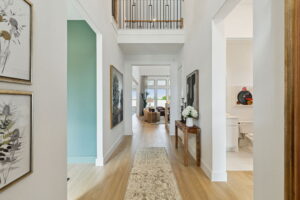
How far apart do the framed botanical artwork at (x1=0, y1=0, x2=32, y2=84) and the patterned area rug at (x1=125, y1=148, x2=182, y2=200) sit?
1.85 meters

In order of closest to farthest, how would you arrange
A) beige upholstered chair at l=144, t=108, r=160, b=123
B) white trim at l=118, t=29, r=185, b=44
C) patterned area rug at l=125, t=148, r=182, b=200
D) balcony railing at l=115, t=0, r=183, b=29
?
patterned area rug at l=125, t=148, r=182, b=200, white trim at l=118, t=29, r=185, b=44, balcony railing at l=115, t=0, r=183, b=29, beige upholstered chair at l=144, t=108, r=160, b=123

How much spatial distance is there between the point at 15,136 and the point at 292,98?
1.83 m

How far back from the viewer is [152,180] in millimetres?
2648

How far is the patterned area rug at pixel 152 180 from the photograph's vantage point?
2.25 meters

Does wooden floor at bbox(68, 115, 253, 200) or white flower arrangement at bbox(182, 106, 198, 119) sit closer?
wooden floor at bbox(68, 115, 253, 200)

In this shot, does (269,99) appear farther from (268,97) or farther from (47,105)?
(47,105)

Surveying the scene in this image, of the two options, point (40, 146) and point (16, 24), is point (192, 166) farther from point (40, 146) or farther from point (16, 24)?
point (16, 24)

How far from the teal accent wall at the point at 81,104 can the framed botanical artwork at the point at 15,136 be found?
2.15 meters

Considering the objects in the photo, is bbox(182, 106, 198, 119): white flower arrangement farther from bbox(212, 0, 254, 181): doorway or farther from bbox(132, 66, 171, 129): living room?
bbox(132, 66, 171, 129): living room

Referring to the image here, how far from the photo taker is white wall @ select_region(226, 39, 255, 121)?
15.1ft

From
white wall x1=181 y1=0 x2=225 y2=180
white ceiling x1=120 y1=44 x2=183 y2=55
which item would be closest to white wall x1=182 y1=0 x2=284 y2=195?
white wall x1=181 y1=0 x2=225 y2=180

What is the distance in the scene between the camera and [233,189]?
2.42m

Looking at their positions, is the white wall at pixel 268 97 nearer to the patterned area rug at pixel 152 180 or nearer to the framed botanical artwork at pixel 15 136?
the patterned area rug at pixel 152 180

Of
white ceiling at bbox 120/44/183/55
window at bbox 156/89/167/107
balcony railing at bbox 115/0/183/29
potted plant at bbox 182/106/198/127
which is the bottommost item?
potted plant at bbox 182/106/198/127
